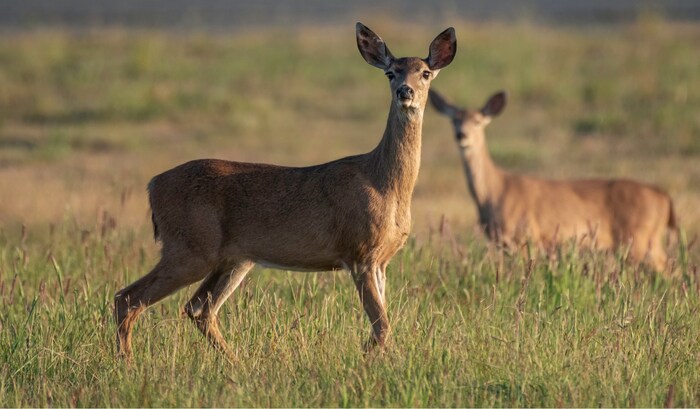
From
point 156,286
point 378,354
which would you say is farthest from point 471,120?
point 378,354

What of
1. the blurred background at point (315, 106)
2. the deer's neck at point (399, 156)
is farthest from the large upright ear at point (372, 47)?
the blurred background at point (315, 106)

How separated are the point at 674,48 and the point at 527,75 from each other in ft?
10.9

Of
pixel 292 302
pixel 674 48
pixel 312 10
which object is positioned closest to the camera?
pixel 292 302

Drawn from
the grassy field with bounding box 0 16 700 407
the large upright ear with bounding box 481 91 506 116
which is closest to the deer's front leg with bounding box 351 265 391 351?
the grassy field with bounding box 0 16 700 407

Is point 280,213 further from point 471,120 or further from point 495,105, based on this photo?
point 495,105

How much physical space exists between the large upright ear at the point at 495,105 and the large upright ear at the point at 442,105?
32cm

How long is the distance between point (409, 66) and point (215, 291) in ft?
5.88

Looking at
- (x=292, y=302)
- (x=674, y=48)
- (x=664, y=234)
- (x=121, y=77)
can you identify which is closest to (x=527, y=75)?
(x=674, y=48)

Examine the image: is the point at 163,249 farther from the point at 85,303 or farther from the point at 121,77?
the point at 121,77

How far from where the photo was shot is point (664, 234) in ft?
40.3

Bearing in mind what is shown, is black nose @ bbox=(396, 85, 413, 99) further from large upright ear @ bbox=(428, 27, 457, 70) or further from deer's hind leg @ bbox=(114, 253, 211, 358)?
deer's hind leg @ bbox=(114, 253, 211, 358)

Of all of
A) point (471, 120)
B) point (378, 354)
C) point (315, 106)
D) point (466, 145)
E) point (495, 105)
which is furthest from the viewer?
point (315, 106)

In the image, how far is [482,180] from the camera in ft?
40.8

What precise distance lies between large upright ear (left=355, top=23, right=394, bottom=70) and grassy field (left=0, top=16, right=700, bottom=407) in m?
A: 1.37
